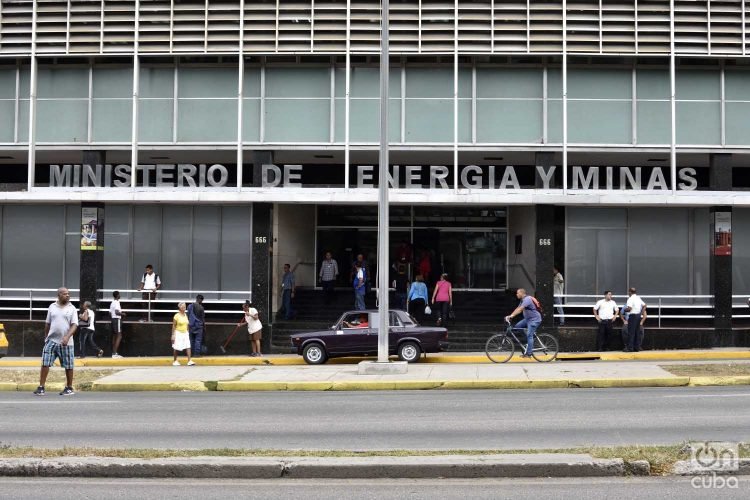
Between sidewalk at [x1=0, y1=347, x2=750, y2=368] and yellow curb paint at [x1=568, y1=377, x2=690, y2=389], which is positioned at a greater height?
yellow curb paint at [x1=568, y1=377, x2=690, y2=389]

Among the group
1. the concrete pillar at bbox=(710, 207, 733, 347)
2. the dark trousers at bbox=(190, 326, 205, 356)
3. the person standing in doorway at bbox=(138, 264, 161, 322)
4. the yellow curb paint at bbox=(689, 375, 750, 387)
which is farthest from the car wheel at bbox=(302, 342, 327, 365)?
the concrete pillar at bbox=(710, 207, 733, 347)

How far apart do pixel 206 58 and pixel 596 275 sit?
13.2 meters

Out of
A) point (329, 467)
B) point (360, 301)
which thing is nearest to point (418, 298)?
point (360, 301)

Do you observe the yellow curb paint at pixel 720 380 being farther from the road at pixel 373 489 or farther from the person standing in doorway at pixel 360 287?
the person standing in doorway at pixel 360 287

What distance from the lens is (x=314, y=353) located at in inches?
917

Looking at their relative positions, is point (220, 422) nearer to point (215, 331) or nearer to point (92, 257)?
point (215, 331)

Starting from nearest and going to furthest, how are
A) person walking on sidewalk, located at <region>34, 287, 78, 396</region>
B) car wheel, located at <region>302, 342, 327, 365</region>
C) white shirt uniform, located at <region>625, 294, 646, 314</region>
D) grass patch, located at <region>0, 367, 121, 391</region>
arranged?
person walking on sidewalk, located at <region>34, 287, 78, 396</region> → grass patch, located at <region>0, 367, 121, 391</region> → car wheel, located at <region>302, 342, 327, 365</region> → white shirt uniform, located at <region>625, 294, 646, 314</region>

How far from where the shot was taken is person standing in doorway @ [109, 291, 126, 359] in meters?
26.0

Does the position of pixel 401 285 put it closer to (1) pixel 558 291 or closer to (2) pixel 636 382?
(1) pixel 558 291

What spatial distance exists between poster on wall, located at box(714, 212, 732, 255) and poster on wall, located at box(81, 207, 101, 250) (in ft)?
58.0

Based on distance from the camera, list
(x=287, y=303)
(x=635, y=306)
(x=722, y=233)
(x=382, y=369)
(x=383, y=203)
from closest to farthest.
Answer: (x=382, y=369) → (x=383, y=203) → (x=635, y=306) → (x=722, y=233) → (x=287, y=303)

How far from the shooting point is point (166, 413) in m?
14.1

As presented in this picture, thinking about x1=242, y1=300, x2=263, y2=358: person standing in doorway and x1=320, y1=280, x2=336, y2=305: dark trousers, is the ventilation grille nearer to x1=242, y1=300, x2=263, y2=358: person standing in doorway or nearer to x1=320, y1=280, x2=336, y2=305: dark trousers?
x1=320, y1=280, x2=336, y2=305: dark trousers

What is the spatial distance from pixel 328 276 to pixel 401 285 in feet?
7.59
